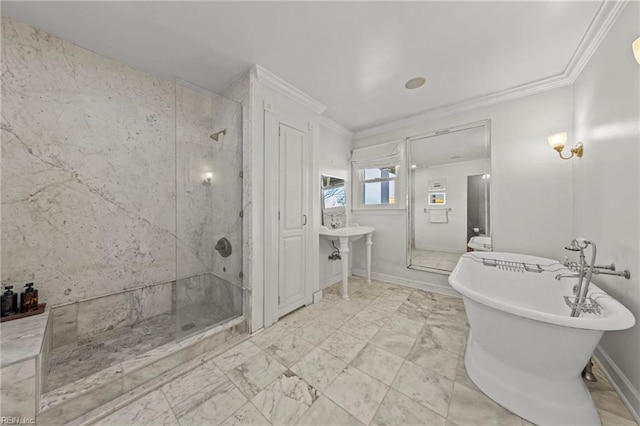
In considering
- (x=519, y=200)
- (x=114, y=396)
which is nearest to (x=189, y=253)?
(x=114, y=396)

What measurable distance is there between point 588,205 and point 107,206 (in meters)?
4.26

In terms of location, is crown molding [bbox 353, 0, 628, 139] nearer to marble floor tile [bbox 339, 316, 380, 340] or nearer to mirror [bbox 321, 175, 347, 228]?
mirror [bbox 321, 175, 347, 228]

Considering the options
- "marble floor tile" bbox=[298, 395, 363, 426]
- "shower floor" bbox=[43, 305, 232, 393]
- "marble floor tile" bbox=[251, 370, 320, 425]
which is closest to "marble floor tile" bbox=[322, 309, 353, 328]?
"marble floor tile" bbox=[251, 370, 320, 425]

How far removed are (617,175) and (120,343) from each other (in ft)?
13.2

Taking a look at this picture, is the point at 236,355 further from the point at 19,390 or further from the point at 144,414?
the point at 19,390

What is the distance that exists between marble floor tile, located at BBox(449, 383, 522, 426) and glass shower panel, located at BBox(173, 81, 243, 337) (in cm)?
183

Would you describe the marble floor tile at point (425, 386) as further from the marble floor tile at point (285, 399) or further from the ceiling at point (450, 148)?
the ceiling at point (450, 148)

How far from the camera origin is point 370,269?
3434 millimetres

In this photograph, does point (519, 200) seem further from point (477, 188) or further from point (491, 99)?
point (491, 99)

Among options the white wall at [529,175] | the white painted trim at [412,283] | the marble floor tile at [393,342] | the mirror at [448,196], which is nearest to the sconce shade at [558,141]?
the white wall at [529,175]

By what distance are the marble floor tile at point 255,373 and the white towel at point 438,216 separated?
2.68 meters

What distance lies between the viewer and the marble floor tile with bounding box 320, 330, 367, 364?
68.8 inches

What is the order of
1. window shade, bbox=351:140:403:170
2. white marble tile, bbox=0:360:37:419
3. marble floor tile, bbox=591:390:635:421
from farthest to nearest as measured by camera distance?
window shade, bbox=351:140:403:170 → marble floor tile, bbox=591:390:635:421 → white marble tile, bbox=0:360:37:419

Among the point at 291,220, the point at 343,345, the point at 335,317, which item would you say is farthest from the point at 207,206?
the point at 343,345
